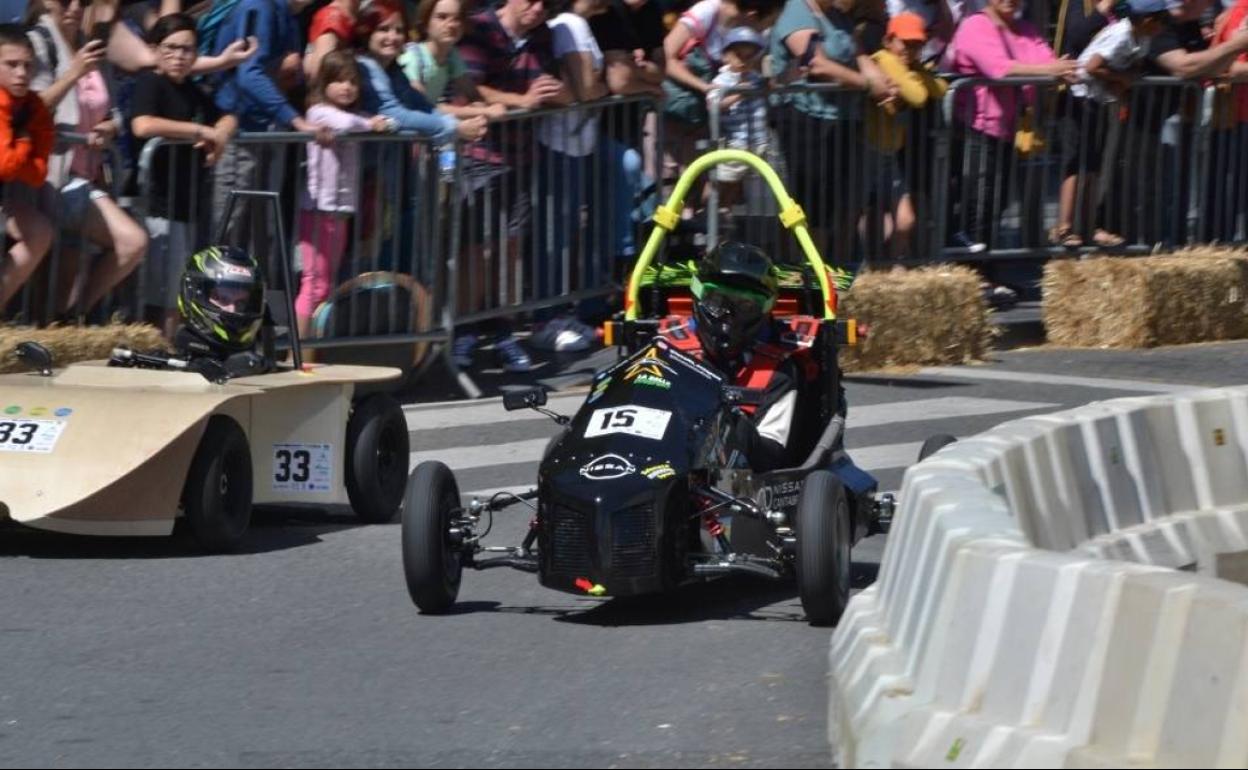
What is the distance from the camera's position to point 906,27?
14.9m

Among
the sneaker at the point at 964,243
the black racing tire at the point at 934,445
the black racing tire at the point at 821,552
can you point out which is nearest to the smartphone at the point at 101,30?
the black racing tire at the point at 934,445

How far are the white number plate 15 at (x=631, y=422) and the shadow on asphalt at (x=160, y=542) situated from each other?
1.83 metres

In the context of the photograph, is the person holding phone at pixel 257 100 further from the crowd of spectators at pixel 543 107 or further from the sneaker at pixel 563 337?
the sneaker at pixel 563 337

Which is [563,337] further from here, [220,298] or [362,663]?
[362,663]

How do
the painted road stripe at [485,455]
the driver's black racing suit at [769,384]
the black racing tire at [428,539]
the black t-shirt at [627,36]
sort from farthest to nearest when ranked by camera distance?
the black t-shirt at [627,36] < the painted road stripe at [485,455] < the driver's black racing suit at [769,384] < the black racing tire at [428,539]

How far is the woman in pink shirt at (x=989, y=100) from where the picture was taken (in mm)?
15539

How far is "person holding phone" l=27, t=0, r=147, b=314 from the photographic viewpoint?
11.5 metres

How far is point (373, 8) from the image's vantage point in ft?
41.9

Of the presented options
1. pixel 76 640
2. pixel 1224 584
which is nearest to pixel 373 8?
pixel 76 640

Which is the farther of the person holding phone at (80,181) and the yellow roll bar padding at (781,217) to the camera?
the person holding phone at (80,181)

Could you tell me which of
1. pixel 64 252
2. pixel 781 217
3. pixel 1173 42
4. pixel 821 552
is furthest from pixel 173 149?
pixel 1173 42

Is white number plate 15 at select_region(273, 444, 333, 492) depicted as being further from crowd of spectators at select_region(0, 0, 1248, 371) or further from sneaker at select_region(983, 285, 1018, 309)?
sneaker at select_region(983, 285, 1018, 309)

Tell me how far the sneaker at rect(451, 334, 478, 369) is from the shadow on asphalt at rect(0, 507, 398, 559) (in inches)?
133

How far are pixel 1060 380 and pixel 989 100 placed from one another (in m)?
2.37
